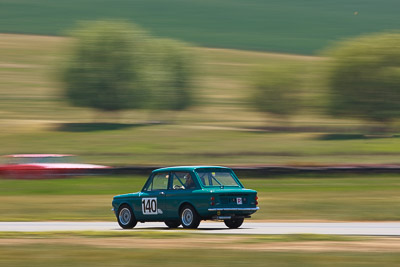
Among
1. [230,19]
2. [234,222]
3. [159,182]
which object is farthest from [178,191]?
[230,19]

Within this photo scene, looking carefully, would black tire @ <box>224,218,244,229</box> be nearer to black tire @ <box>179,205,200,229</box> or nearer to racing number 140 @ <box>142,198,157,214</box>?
black tire @ <box>179,205,200,229</box>

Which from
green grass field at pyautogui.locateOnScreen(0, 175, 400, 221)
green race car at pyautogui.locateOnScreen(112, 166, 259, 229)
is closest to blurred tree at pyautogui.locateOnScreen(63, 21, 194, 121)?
green grass field at pyautogui.locateOnScreen(0, 175, 400, 221)

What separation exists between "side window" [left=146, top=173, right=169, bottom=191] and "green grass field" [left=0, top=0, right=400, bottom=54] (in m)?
83.0

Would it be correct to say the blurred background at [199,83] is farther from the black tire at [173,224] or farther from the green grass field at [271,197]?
the black tire at [173,224]

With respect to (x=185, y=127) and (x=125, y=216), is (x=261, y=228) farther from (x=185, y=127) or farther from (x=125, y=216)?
(x=185, y=127)

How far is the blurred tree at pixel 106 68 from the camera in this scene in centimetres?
7775

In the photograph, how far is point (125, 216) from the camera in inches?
683

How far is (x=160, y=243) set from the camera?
43.6ft

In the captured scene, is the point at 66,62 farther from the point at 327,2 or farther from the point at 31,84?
the point at 327,2

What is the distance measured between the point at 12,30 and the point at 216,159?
2632 inches

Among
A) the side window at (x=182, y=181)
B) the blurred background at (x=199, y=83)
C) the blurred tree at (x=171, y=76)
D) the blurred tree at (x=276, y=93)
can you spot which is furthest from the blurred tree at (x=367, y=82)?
the side window at (x=182, y=181)

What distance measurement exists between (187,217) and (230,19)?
9398 centimetres

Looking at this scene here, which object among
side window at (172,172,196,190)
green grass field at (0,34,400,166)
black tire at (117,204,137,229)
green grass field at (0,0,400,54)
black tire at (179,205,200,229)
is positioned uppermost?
green grass field at (0,0,400,54)

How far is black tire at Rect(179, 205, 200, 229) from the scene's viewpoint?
15.9 metres
